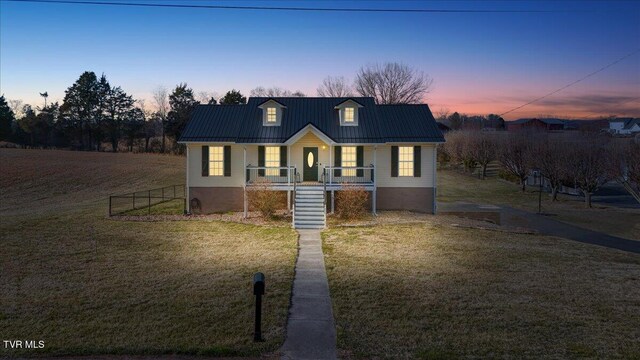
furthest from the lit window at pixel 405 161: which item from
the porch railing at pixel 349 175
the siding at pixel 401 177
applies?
the porch railing at pixel 349 175

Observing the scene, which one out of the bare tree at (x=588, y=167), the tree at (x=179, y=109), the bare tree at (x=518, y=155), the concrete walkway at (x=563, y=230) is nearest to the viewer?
the concrete walkway at (x=563, y=230)

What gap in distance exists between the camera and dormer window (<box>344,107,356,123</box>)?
24.9m

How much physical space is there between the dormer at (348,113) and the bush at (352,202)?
472 centimetres

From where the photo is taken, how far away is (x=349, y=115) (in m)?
24.9

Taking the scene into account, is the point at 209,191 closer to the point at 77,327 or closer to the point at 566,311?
the point at 77,327

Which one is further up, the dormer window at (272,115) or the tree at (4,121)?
the tree at (4,121)

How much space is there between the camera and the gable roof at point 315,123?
2372 cm

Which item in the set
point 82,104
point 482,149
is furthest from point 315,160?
point 82,104

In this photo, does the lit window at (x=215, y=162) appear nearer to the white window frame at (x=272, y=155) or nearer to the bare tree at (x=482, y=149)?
the white window frame at (x=272, y=155)

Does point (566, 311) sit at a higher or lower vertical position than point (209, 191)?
lower

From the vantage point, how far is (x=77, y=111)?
6900 centimetres

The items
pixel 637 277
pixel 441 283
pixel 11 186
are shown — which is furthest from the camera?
pixel 11 186

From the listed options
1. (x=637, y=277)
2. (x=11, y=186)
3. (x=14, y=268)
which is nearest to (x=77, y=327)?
(x=14, y=268)

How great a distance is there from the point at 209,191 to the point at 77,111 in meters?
56.3
